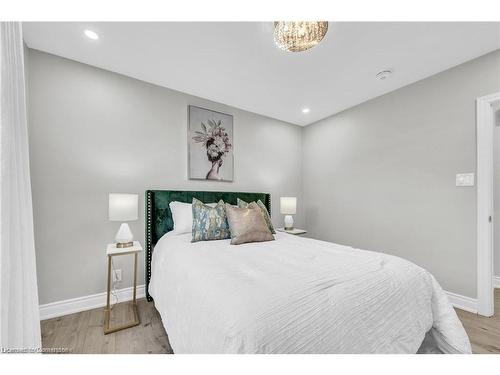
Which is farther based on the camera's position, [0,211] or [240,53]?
[240,53]

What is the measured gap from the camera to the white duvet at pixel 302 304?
0.81m

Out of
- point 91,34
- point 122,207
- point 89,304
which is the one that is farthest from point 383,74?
point 89,304

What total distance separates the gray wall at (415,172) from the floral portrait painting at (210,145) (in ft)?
5.64

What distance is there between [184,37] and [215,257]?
1843mm

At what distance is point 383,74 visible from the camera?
7.59ft

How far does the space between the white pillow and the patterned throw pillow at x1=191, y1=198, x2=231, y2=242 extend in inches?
6.2

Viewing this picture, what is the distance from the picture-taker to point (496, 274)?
275 centimetres

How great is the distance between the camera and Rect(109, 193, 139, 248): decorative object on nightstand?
191cm

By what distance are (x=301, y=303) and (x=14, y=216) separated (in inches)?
48.3

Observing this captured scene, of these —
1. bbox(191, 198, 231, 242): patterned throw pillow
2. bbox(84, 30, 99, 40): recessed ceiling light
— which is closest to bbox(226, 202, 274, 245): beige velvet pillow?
bbox(191, 198, 231, 242): patterned throw pillow

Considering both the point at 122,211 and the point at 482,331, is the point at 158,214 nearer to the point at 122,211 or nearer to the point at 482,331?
the point at 122,211
